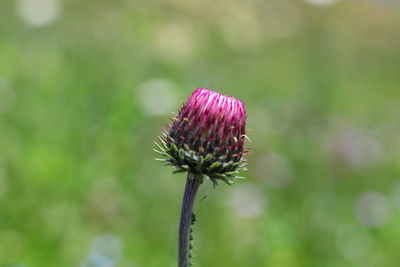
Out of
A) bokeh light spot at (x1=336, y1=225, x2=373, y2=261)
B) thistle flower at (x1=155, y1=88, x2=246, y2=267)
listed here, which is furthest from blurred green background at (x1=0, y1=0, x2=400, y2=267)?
thistle flower at (x1=155, y1=88, x2=246, y2=267)

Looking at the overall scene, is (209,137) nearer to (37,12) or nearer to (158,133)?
(158,133)

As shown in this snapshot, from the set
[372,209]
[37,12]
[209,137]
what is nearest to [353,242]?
[372,209]

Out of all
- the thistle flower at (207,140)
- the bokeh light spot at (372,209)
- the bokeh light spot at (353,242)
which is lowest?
the thistle flower at (207,140)

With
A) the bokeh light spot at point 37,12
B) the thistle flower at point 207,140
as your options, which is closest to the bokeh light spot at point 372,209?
the thistle flower at point 207,140

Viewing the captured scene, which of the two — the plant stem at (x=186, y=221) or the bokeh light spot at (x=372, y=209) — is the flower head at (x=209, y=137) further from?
the bokeh light spot at (x=372, y=209)

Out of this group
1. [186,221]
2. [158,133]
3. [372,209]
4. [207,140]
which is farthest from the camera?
[158,133]

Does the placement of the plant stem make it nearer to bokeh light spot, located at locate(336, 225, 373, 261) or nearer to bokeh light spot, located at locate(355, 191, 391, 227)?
bokeh light spot, located at locate(336, 225, 373, 261)

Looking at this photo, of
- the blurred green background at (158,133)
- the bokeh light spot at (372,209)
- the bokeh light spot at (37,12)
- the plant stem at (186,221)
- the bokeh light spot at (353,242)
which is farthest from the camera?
the bokeh light spot at (37,12)
